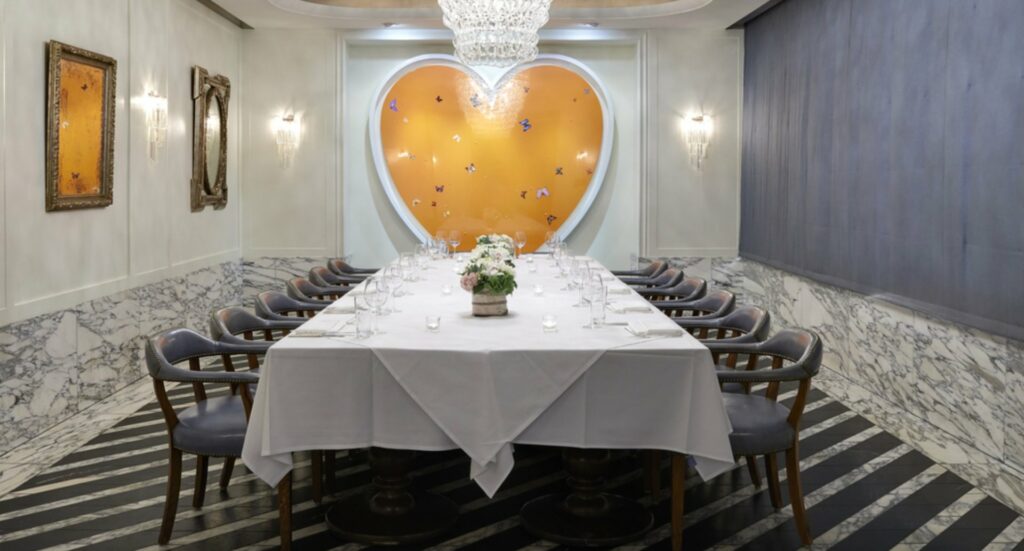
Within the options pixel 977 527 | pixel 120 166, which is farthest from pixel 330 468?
pixel 120 166

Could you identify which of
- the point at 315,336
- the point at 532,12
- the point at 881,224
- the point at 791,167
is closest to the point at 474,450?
the point at 315,336

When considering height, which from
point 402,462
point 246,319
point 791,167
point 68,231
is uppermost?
point 791,167

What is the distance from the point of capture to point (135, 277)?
21.7 feet

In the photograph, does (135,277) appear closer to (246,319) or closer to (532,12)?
(246,319)

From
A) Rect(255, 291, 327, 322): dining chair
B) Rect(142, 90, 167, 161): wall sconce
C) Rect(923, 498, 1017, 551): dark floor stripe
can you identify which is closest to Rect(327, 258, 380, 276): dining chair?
Rect(142, 90, 167, 161): wall sconce

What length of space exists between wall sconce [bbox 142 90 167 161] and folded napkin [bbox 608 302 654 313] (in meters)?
3.93

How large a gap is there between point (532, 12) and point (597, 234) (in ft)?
12.6

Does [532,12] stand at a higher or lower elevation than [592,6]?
lower

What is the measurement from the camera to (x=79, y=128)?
5645mm

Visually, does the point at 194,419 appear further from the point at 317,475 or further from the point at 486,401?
the point at 486,401

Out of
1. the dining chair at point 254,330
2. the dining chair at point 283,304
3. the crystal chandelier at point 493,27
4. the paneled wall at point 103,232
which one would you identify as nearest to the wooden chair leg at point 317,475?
the dining chair at point 254,330

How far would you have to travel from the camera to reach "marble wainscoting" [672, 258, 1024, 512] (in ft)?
15.0

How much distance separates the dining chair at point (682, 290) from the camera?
584 cm

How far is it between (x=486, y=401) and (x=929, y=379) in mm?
3210
